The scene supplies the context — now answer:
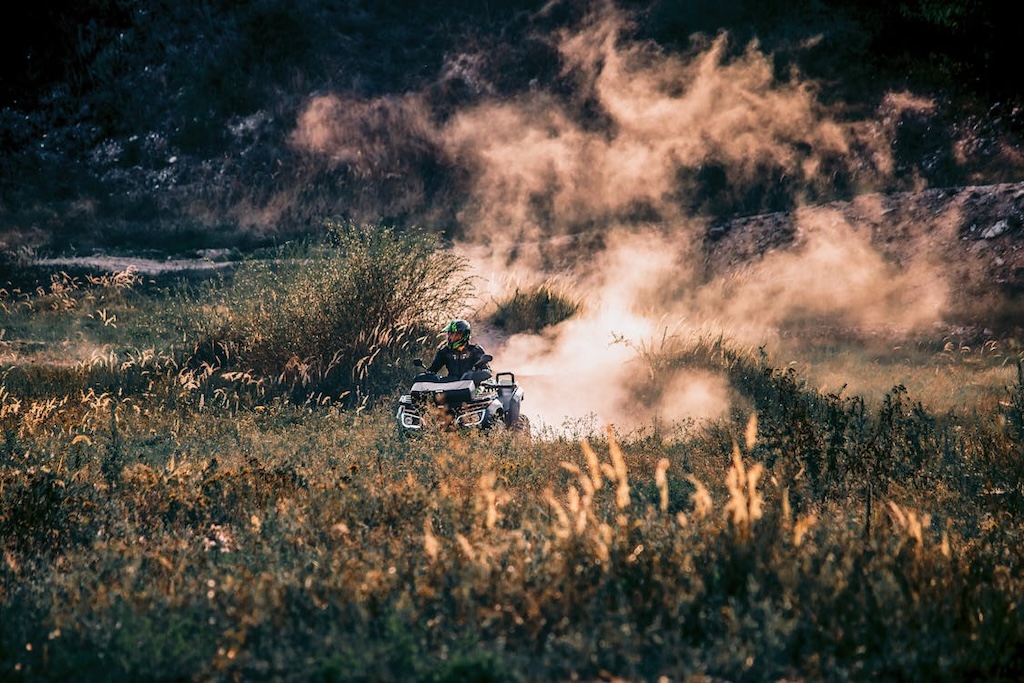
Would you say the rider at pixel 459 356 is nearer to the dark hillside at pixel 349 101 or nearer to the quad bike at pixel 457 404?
the quad bike at pixel 457 404

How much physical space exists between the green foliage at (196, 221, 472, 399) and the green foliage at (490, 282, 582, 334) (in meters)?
2.34

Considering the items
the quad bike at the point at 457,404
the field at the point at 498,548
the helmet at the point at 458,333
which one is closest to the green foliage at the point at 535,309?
the field at the point at 498,548

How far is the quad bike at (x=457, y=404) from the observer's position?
10.7 meters

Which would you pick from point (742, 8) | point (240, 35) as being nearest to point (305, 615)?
point (742, 8)

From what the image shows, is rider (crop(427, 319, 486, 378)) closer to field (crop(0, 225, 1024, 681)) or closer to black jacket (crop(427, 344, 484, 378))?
black jacket (crop(427, 344, 484, 378))

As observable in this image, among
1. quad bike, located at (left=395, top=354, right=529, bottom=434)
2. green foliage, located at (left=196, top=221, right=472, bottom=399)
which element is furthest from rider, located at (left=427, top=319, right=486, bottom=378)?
green foliage, located at (left=196, top=221, right=472, bottom=399)

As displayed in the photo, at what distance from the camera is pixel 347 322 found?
1446 centimetres

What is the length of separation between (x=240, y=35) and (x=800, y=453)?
90.8 ft

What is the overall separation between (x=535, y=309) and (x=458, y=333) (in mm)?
6549

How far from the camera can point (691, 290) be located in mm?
20969

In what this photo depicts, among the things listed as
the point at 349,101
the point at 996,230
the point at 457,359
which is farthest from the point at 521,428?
the point at 349,101

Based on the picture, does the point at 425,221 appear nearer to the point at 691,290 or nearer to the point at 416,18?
the point at 691,290

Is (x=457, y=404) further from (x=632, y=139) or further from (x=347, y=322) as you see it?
(x=632, y=139)

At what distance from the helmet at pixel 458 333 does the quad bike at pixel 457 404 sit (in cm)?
40
